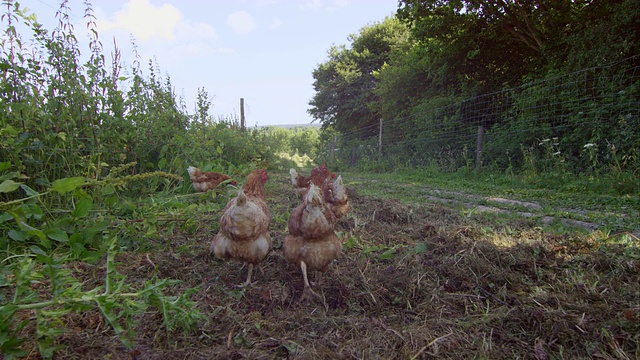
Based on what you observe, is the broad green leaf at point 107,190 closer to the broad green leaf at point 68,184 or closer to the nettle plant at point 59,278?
the nettle plant at point 59,278

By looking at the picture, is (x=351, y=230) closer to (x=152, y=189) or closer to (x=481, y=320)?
(x=481, y=320)

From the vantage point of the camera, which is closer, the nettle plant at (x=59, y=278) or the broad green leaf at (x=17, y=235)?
the nettle plant at (x=59, y=278)

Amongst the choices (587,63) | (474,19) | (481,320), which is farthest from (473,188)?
(474,19)

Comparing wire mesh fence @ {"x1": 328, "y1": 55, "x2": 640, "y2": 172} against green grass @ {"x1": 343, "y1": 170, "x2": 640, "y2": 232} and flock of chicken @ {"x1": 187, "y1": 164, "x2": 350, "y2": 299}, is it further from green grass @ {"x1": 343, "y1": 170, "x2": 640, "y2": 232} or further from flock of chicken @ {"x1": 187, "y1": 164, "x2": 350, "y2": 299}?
flock of chicken @ {"x1": 187, "y1": 164, "x2": 350, "y2": 299}

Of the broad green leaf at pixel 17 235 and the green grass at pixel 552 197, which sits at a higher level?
the broad green leaf at pixel 17 235

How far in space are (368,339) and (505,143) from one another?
8.11 meters

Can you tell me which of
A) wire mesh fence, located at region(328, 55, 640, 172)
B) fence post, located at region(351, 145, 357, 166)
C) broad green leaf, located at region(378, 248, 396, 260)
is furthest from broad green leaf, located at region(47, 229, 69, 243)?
fence post, located at region(351, 145, 357, 166)

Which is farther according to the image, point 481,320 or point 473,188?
point 473,188

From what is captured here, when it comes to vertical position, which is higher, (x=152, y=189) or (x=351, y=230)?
(x=152, y=189)

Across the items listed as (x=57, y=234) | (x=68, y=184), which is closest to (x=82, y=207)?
(x=57, y=234)

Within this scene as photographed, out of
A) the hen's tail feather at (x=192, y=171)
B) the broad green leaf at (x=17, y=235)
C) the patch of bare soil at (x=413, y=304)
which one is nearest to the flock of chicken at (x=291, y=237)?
the patch of bare soil at (x=413, y=304)

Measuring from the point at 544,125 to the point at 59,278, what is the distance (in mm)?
8765

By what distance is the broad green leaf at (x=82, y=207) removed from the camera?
2080mm

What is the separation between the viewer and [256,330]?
1.67m
